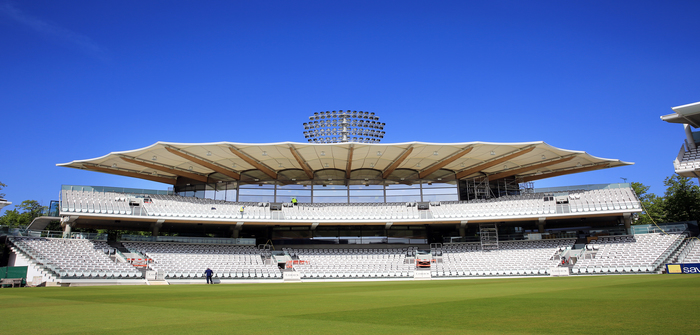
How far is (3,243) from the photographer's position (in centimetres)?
3269

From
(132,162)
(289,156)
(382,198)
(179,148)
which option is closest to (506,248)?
(382,198)

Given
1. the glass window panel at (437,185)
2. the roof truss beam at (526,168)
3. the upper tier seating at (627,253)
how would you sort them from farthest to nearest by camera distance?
the glass window panel at (437,185), the roof truss beam at (526,168), the upper tier seating at (627,253)

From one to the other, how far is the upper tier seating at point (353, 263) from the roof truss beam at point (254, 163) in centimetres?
731

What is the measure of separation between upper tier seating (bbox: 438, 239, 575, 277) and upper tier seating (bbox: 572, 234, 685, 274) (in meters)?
2.16

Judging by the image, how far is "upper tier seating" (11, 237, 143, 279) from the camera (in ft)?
88.1

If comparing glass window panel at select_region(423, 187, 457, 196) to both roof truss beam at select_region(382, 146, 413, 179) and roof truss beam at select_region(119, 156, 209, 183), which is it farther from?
roof truss beam at select_region(119, 156, 209, 183)

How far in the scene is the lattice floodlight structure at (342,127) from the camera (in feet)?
126

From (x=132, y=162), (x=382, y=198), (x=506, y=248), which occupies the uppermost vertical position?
(x=132, y=162)

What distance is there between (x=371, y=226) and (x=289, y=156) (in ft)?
39.0

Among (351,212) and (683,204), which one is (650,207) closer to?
(683,204)

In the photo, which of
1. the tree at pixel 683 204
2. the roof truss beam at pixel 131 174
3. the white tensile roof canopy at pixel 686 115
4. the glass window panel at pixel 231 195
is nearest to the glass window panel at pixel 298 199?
the glass window panel at pixel 231 195

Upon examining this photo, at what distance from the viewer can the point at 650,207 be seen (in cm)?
5166

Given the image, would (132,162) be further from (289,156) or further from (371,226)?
(371,226)

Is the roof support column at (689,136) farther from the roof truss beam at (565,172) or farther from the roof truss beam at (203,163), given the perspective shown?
the roof truss beam at (203,163)
